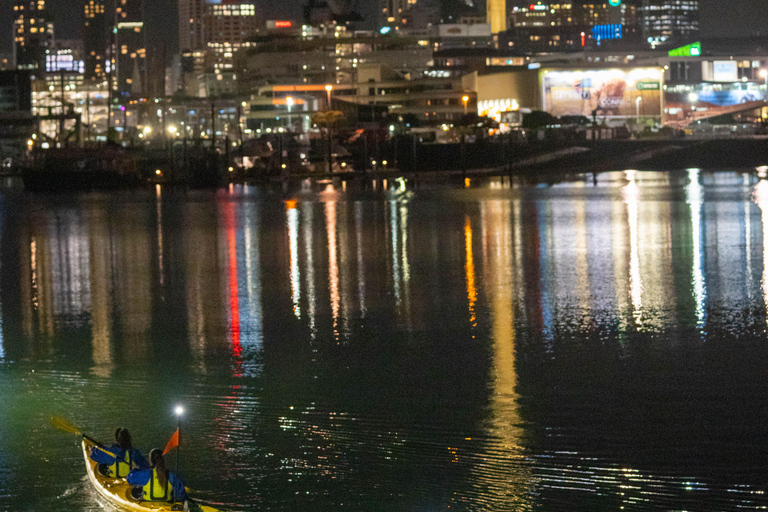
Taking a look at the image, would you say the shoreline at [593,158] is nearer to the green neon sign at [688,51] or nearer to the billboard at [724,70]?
the billboard at [724,70]

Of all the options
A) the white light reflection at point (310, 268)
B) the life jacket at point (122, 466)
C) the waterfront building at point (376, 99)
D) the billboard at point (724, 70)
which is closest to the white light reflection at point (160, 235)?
the white light reflection at point (310, 268)

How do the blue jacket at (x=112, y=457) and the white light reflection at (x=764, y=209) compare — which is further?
the white light reflection at (x=764, y=209)

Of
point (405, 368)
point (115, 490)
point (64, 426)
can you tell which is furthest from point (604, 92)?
point (115, 490)

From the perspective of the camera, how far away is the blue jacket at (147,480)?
766 centimetres

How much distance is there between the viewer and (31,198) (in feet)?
166

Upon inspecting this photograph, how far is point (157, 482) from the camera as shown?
24.9ft

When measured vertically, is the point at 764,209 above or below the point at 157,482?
above

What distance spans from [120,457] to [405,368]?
14.9ft

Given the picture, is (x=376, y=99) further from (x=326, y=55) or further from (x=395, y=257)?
(x=395, y=257)

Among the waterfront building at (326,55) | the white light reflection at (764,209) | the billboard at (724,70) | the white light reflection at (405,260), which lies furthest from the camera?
the waterfront building at (326,55)

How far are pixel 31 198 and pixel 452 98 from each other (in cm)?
7997

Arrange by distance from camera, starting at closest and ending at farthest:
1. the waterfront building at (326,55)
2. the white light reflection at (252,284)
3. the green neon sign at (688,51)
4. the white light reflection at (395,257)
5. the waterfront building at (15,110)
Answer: the white light reflection at (252,284) → the white light reflection at (395,257) → the waterfront building at (15,110) → the green neon sign at (688,51) → the waterfront building at (326,55)

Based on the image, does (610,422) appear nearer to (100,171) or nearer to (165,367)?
(165,367)

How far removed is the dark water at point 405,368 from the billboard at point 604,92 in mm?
83042
